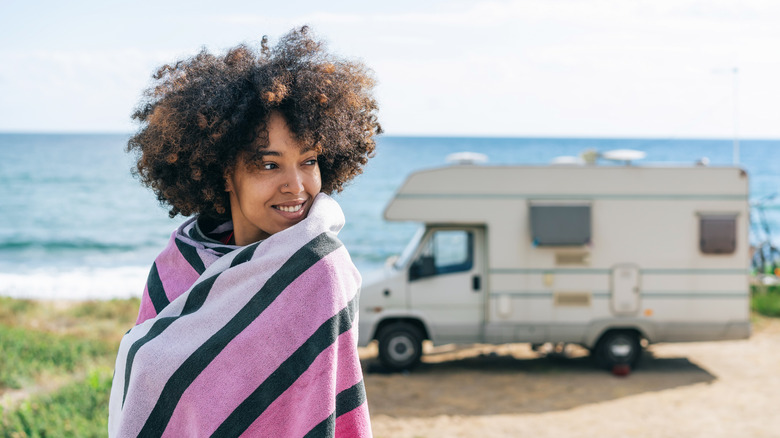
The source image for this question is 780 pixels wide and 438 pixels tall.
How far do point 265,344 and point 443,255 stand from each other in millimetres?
7207

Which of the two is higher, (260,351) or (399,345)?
(260,351)

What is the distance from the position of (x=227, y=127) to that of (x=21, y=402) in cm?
547

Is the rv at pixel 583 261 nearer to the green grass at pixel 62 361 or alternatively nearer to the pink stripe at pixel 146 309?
the green grass at pixel 62 361

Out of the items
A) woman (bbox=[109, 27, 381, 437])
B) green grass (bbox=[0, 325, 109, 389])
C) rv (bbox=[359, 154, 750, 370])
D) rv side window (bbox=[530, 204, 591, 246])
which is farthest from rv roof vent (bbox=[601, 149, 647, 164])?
woman (bbox=[109, 27, 381, 437])

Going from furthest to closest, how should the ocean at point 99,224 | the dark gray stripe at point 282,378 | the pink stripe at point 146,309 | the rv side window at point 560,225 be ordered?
the ocean at point 99,224 → the rv side window at point 560,225 → the pink stripe at point 146,309 → the dark gray stripe at point 282,378

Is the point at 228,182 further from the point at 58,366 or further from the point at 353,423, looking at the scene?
the point at 58,366

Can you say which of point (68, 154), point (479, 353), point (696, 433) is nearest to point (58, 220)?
point (479, 353)

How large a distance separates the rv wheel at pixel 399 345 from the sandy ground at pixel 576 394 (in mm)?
206

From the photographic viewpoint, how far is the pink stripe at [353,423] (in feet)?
5.54

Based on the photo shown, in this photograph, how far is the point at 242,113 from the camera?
1.78 m

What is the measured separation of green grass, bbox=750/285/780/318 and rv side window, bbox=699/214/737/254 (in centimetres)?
432

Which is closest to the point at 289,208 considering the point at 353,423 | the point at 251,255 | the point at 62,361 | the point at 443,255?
the point at 251,255

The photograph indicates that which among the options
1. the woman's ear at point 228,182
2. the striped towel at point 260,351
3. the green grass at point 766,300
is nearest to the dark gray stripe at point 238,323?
the striped towel at point 260,351

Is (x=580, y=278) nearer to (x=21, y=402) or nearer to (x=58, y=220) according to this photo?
(x=21, y=402)
